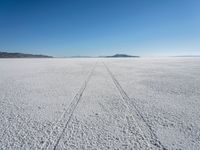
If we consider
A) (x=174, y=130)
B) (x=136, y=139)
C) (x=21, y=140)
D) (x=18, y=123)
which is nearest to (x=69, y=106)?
(x=18, y=123)

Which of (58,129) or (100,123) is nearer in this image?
(58,129)

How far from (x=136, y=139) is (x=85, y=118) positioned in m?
1.23

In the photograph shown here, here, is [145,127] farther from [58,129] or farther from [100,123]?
[58,129]

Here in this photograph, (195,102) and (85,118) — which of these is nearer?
(85,118)

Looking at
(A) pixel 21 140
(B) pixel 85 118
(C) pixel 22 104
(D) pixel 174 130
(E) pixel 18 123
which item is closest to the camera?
(A) pixel 21 140

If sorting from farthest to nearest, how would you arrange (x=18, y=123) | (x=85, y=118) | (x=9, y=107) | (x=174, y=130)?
(x=9, y=107)
(x=85, y=118)
(x=18, y=123)
(x=174, y=130)

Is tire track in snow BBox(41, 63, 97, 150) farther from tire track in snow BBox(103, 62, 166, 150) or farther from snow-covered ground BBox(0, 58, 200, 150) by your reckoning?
tire track in snow BBox(103, 62, 166, 150)

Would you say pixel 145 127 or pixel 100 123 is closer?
pixel 145 127

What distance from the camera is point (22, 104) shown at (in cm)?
429

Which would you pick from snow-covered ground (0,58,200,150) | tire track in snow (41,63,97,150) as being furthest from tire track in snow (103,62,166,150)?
tire track in snow (41,63,97,150)

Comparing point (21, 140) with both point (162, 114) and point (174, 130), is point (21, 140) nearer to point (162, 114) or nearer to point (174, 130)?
point (174, 130)

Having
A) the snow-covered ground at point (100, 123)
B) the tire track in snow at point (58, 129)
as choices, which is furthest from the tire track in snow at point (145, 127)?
the tire track in snow at point (58, 129)

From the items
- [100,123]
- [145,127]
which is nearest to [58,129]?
[100,123]

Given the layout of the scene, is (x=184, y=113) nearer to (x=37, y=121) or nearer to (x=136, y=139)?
(x=136, y=139)
